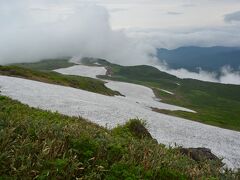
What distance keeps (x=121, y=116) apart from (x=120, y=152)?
40866 millimetres

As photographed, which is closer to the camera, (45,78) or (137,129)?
(137,129)

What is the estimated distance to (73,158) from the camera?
31.4 ft

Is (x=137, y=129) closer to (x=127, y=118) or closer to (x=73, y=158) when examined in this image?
(x=73, y=158)

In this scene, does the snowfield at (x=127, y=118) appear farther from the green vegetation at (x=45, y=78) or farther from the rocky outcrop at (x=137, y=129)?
the green vegetation at (x=45, y=78)

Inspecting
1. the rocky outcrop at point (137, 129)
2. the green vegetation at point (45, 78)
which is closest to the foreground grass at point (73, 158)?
the rocky outcrop at point (137, 129)

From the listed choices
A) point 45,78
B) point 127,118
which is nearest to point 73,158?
point 127,118

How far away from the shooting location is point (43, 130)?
36.0 feet

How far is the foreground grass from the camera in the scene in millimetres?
9102

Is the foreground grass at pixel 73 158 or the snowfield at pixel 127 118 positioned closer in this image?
the foreground grass at pixel 73 158

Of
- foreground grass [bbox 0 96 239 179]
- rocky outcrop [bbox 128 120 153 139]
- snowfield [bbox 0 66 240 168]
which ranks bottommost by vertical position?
snowfield [bbox 0 66 240 168]

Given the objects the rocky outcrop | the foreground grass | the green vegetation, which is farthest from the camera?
the green vegetation

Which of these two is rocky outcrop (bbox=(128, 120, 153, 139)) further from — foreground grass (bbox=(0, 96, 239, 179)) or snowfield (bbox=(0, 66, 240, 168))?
foreground grass (bbox=(0, 96, 239, 179))

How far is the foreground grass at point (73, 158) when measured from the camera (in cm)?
910

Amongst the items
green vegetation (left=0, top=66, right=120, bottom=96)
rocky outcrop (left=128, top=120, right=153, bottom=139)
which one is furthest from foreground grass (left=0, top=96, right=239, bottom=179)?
green vegetation (left=0, top=66, right=120, bottom=96)
